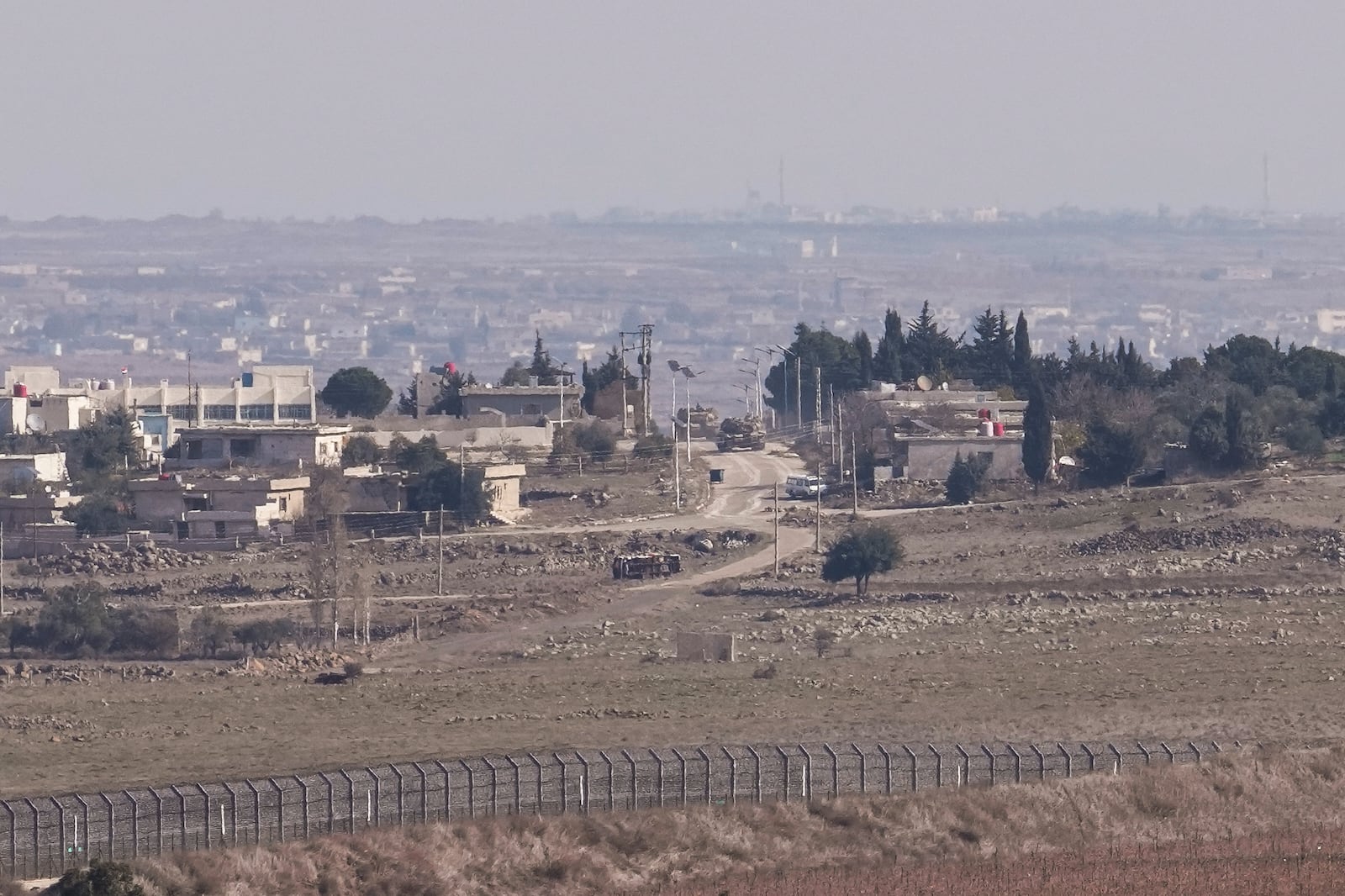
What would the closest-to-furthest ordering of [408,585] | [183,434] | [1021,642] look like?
1. [1021,642]
2. [408,585]
3. [183,434]

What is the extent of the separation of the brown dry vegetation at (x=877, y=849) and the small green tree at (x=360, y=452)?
170ft

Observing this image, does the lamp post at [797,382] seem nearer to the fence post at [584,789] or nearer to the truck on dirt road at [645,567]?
the truck on dirt road at [645,567]

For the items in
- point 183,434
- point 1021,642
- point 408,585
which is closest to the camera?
point 1021,642

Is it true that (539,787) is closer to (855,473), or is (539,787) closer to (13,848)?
(13,848)

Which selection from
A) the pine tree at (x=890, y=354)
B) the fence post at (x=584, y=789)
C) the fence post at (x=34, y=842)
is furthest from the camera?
the pine tree at (x=890, y=354)

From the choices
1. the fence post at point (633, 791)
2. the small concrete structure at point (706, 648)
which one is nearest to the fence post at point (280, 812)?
the fence post at point (633, 791)

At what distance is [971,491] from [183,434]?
27.8 meters

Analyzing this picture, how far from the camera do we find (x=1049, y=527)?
7062 centimetres

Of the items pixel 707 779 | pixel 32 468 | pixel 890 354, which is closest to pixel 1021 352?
pixel 890 354

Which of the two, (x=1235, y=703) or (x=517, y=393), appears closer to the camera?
(x=1235, y=703)

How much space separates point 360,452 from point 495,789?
2168 inches

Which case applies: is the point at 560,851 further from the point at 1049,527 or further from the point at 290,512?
the point at 290,512

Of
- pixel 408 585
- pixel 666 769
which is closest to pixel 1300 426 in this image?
pixel 408 585

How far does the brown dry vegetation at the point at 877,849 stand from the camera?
3047 cm
